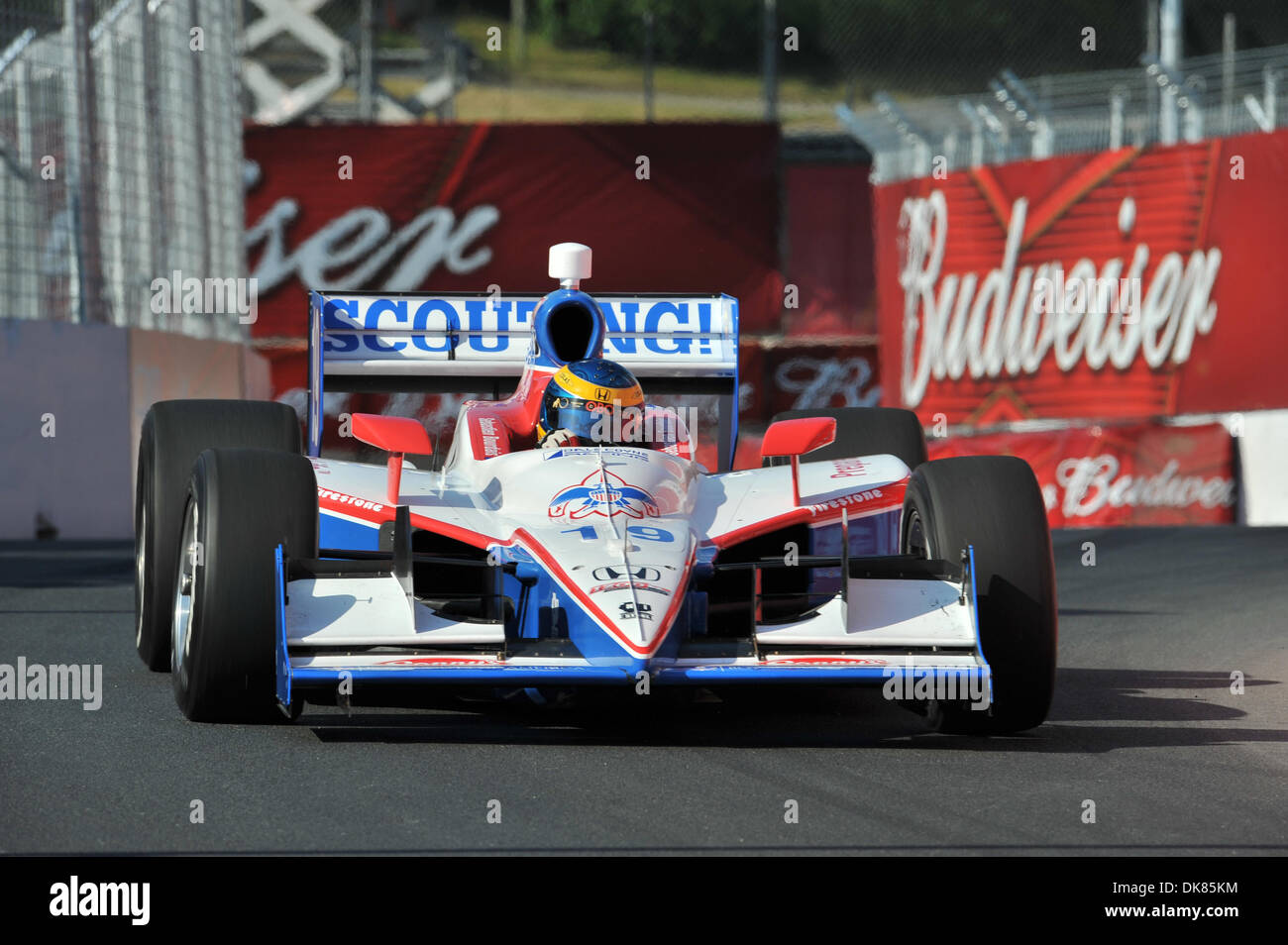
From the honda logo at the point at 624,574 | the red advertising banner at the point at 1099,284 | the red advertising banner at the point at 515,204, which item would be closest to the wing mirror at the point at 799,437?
the honda logo at the point at 624,574

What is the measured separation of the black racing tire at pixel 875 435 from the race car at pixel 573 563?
1.74 feet

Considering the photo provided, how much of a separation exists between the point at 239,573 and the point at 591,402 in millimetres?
1751

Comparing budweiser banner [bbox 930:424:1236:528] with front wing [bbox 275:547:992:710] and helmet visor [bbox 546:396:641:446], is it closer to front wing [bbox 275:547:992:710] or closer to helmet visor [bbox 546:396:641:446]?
helmet visor [bbox 546:396:641:446]

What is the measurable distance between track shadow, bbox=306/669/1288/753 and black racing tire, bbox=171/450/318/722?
0.30 metres

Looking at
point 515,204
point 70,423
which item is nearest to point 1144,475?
point 70,423

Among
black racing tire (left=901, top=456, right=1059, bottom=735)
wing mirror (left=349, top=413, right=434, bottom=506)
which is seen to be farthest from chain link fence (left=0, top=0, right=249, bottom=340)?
black racing tire (left=901, top=456, right=1059, bottom=735)

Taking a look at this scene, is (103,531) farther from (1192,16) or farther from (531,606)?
(1192,16)

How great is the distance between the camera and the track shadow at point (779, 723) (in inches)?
257

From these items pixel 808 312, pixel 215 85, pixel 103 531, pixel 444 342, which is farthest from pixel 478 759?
pixel 808 312

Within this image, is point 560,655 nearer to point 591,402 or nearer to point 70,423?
point 591,402

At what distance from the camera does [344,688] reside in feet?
19.7

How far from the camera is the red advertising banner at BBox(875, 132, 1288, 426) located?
17141 millimetres

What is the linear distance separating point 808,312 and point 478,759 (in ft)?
70.6

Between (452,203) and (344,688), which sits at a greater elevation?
(452,203)
